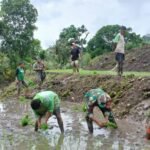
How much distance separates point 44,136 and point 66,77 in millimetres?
13100

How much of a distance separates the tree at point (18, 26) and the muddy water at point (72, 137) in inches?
1332


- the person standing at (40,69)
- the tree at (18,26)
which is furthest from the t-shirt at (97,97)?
the tree at (18,26)

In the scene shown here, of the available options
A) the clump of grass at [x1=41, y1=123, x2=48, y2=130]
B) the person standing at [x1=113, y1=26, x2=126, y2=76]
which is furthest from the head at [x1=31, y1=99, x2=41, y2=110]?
the person standing at [x1=113, y1=26, x2=126, y2=76]

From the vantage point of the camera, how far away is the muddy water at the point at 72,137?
34.4ft

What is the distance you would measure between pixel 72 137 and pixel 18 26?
39.2 meters

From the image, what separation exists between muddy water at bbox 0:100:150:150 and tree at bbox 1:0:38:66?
111 ft

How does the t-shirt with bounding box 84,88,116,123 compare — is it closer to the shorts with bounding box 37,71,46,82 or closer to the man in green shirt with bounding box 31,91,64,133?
the man in green shirt with bounding box 31,91,64,133

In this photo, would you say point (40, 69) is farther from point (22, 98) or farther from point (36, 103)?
point (36, 103)

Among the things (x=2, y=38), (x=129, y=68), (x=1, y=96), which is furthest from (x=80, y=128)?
(x=2, y=38)

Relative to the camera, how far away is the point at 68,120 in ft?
50.0

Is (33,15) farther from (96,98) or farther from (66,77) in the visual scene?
(96,98)

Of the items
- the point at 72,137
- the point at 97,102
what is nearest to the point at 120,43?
the point at 97,102

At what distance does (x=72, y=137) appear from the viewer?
11.7 metres

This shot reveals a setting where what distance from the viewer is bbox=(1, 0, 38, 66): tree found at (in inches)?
1907
